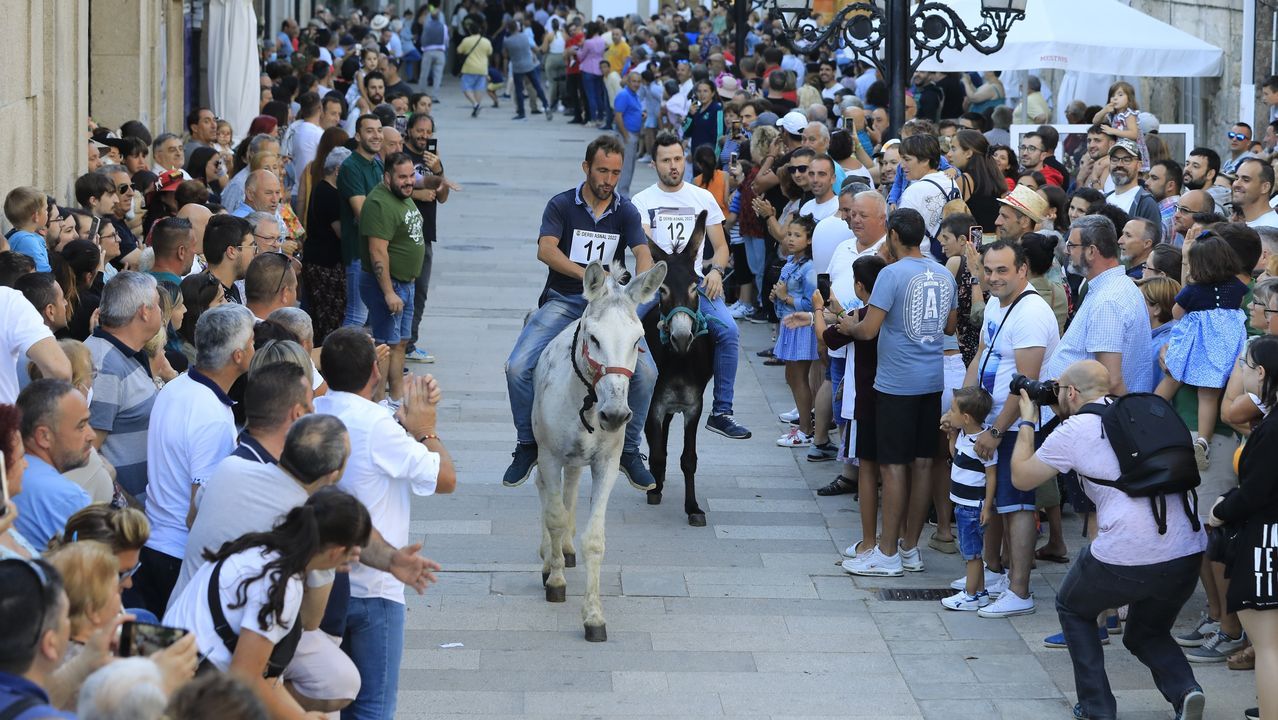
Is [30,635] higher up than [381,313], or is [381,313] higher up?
[30,635]

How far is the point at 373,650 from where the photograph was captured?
5.75 metres

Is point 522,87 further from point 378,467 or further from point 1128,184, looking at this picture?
point 378,467

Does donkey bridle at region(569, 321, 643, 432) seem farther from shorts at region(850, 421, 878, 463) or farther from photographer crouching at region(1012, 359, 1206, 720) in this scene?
photographer crouching at region(1012, 359, 1206, 720)

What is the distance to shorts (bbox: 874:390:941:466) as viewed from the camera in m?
8.95

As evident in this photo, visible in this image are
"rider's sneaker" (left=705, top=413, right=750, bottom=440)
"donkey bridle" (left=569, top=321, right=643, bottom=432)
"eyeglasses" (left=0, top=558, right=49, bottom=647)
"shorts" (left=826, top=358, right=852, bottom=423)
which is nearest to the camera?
"eyeglasses" (left=0, top=558, right=49, bottom=647)

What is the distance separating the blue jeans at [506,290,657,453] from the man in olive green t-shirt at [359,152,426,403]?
10.2 feet

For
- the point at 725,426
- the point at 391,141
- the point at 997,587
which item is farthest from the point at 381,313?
the point at 997,587

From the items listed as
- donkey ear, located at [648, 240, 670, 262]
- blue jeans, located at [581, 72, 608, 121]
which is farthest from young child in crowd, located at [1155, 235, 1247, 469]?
blue jeans, located at [581, 72, 608, 121]

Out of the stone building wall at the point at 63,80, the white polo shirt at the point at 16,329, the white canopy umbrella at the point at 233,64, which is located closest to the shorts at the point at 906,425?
the white polo shirt at the point at 16,329

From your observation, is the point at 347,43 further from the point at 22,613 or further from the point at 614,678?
the point at 22,613

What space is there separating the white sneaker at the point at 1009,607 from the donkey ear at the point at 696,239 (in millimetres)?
2694

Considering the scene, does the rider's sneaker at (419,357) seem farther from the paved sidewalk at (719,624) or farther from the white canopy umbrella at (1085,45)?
the white canopy umbrella at (1085,45)

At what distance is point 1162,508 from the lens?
666 cm

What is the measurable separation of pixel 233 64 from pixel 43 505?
13672 millimetres
